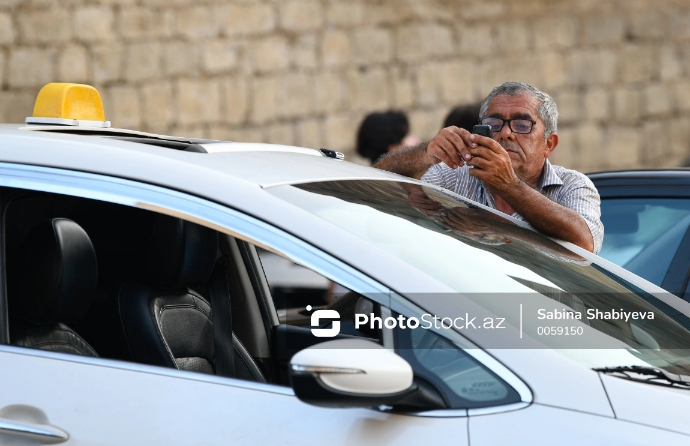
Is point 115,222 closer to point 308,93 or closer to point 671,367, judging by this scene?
point 671,367

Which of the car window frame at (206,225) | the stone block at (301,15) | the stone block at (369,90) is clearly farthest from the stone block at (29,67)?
the car window frame at (206,225)

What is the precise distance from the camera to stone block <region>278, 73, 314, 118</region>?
12219mm

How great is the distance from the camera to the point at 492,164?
10.7 ft

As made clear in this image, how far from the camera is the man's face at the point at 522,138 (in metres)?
3.68

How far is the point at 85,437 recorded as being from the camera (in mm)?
2158

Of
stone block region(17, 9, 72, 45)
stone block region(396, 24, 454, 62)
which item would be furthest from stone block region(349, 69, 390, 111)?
stone block region(17, 9, 72, 45)

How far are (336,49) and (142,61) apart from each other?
2507mm

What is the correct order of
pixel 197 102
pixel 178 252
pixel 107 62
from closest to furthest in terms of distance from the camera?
pixel 178 252 < pixel 107 62 < pixel 197 102

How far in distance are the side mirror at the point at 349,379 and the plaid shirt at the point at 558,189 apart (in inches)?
59.7

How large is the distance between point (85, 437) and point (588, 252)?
169 cm

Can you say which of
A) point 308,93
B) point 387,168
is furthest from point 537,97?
point 308,93

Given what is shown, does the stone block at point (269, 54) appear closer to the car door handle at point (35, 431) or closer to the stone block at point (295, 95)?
the stone block at point (295, 95)

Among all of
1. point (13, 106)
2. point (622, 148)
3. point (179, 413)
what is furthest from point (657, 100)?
point (179, 413)

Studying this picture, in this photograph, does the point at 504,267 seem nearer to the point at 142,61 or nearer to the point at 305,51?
the point at 142,61
